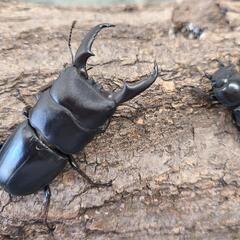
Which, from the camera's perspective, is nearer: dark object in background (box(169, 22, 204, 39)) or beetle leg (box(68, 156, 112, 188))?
beetle leg (box(68, 156, 112, 188))

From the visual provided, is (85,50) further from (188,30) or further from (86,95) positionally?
(188,30)

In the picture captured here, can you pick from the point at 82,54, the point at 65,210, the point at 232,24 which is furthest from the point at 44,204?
the point at 232,24

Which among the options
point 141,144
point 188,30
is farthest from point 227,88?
point 141,144

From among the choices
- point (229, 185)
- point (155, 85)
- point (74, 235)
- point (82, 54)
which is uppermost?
point (82, 54)

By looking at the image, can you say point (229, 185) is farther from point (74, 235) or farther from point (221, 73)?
point (74, 235)

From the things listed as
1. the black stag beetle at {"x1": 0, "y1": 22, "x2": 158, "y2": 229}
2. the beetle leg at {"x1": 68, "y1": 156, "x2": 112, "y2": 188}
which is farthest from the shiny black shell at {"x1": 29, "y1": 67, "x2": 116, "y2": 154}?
the beetle leg at {"x1": 68, "y1": 156, "x2": 112, "y2": 188}

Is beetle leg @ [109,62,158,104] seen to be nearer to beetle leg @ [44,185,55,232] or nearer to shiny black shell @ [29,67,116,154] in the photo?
Result: shiny black shell @ [29,67,116,154]
